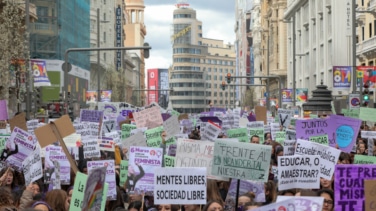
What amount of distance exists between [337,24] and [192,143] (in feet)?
168

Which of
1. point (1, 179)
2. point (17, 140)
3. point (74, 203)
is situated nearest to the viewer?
point (74, 203)

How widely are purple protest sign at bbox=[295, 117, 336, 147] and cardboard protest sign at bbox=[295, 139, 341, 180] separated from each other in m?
3.78

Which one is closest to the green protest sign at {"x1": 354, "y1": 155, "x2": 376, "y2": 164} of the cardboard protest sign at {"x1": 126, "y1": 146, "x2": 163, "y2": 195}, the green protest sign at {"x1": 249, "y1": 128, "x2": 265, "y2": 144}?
the cardboard protest sign at {"x1": 126, "y1": 146, "x2": 163, "y2": 195}

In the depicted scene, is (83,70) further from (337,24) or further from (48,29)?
(337,24)

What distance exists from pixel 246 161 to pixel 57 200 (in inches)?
89.6

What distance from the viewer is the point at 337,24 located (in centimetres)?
6238

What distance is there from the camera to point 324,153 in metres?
12.3

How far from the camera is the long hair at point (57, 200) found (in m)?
10.2

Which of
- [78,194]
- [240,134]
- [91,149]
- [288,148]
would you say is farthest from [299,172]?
[240,134]

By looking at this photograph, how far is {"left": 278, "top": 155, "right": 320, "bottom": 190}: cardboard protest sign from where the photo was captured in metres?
10.9

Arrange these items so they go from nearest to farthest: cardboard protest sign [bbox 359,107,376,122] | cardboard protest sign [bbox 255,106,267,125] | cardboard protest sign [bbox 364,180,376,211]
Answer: cardboard protest sign [bbox 364,180,376,211]
cardboard protest sign [bbox 359,107,376,122]
cardboard protest sign [bbox 255,106,267,125]

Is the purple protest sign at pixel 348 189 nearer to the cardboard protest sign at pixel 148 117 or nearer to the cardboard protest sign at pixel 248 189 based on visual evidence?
the cardboard protest sign at pixel 248 189

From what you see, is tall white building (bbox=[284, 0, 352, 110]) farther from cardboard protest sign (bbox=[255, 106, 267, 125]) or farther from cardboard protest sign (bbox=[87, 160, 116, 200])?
cardboard protest sign (bbox=[87, 160, 116, 200])

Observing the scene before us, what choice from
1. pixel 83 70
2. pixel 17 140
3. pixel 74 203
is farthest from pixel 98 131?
pixel 83 70
